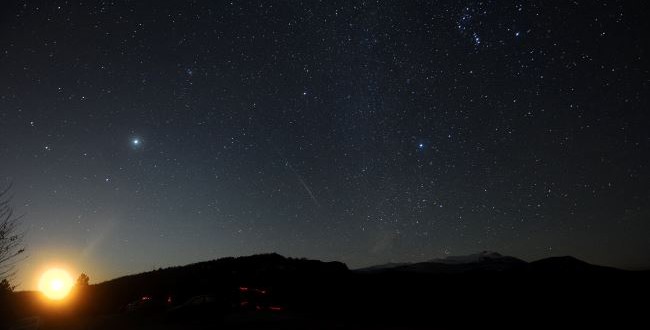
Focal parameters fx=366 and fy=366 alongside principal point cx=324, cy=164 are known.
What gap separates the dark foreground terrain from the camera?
15.0 metres

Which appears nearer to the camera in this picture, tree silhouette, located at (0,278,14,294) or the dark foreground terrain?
the dark foreground terrain

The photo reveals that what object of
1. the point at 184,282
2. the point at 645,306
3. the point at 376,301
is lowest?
the point at 645,306

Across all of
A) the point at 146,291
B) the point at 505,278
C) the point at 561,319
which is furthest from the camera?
the point at 505,278

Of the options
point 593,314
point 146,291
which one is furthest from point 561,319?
point 146,291

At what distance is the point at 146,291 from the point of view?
28.1 m

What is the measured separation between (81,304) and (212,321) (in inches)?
606

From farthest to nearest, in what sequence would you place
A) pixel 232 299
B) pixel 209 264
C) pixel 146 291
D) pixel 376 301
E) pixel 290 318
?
pixel 209 264 → pixel 146 291 → pixel 376 301 → pixel 232 299 → pixel 290 318

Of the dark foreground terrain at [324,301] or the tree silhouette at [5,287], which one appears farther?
the tree silhouette at [5,287]

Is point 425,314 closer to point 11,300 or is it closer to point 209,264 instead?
point 209,264

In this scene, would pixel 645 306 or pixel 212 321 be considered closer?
pixel 212 321

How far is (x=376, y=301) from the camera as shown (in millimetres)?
21453

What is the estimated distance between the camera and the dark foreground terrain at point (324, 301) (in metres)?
15.0

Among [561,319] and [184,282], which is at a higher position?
[184,282]

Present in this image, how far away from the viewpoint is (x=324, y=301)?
20719mm
